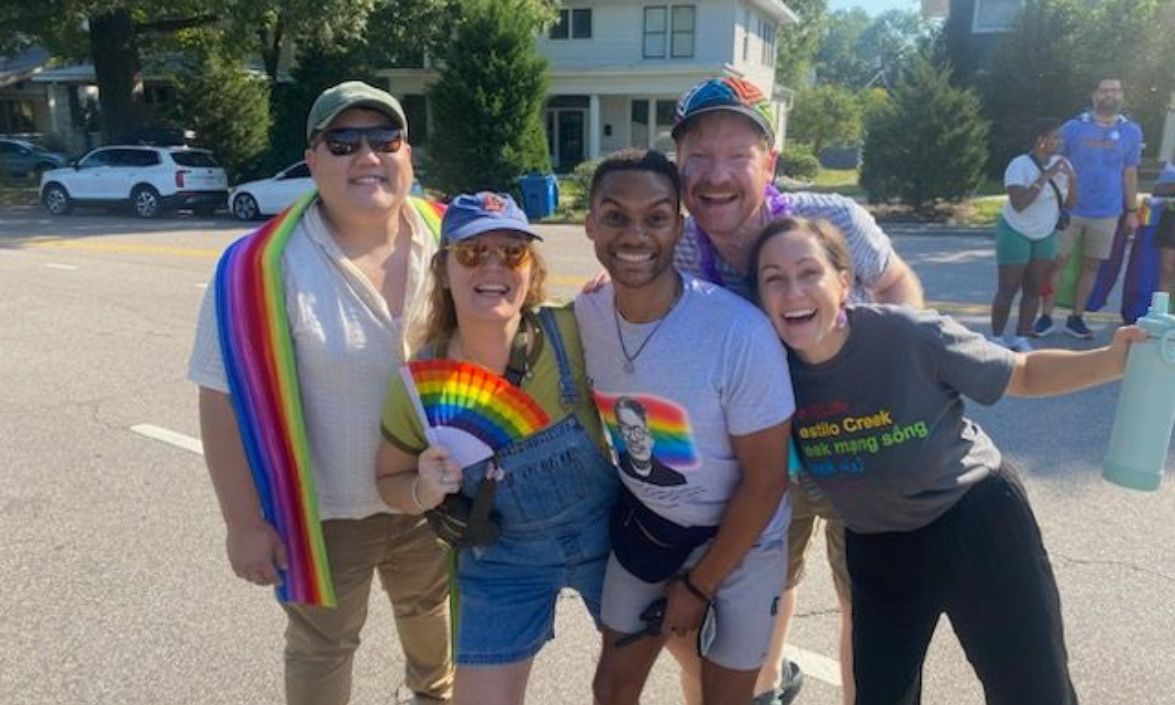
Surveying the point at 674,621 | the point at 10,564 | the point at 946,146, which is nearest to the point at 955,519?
the point at 674,621

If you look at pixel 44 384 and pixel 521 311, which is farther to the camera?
pixel 44 384

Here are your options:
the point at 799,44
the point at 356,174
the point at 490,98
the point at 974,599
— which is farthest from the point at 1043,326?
the point at 799,44

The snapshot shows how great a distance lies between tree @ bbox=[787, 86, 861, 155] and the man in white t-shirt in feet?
123

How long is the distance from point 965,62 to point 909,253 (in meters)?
18.3

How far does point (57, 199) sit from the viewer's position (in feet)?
67.3

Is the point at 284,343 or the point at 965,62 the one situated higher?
the point at 965,62

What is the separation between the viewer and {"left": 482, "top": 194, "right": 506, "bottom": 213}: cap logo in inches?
87.9

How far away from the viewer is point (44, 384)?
6.79m

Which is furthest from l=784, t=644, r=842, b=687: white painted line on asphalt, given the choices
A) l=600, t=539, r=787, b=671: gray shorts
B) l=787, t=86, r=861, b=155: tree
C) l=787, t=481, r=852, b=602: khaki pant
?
l=787, t=86, r=861, b=155: tree

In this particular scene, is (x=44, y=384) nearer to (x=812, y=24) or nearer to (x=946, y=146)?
(x=946, y=146)

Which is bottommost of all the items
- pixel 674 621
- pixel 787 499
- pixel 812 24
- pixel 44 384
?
pixel 44 384

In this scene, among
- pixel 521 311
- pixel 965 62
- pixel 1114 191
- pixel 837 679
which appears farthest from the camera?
pixel 965 62

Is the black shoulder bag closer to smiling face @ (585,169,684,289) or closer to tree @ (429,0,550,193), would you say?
smiling face @ (585,169,684,289)

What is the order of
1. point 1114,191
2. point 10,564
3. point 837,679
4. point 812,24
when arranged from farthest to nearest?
point 812,24 < point 1114,191 < point 10,564 < point 837,679
